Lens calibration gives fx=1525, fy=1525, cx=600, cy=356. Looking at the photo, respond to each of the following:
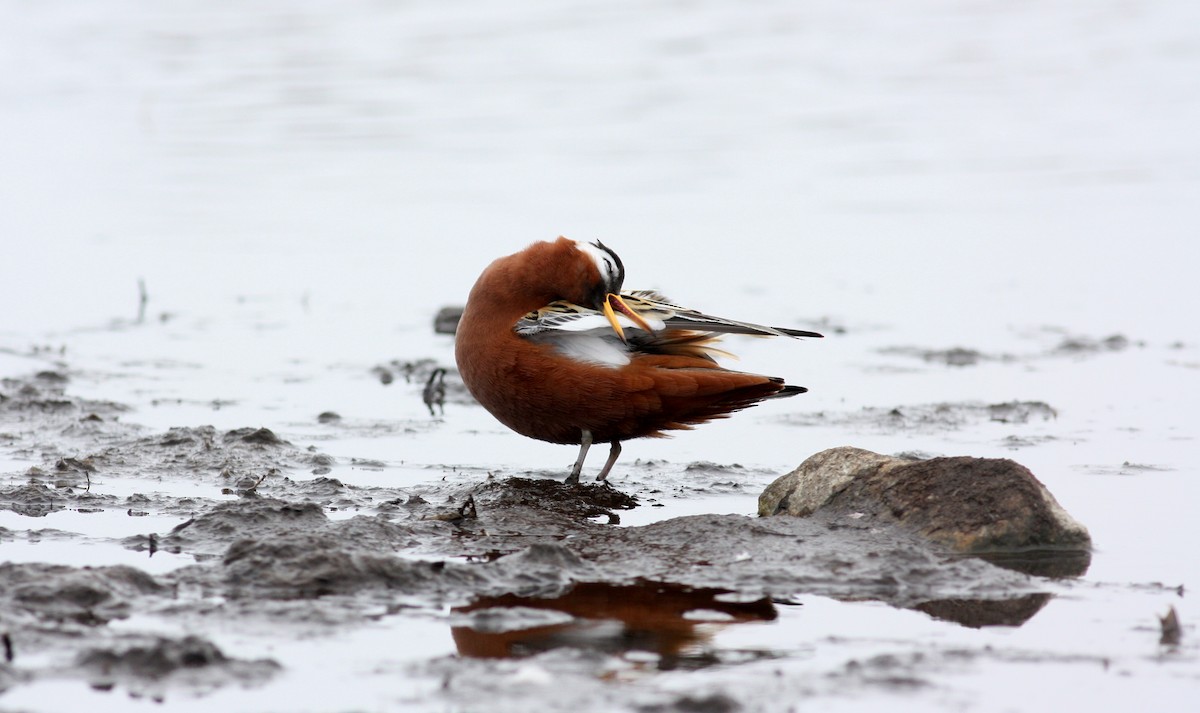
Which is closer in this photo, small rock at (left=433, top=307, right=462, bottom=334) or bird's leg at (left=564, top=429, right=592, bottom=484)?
bird's leg at (left=564, top=429, right=592, bottom=484)

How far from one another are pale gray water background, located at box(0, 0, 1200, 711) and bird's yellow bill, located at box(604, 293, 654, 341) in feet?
2.57

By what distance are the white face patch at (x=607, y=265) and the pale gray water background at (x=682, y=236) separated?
1.01 m

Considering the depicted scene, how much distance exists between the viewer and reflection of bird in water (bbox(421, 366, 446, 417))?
8.65 meters

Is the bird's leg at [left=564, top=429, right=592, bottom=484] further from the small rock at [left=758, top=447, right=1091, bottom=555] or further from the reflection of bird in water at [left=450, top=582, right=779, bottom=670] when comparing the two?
the reflection of bird in water at [left=450, top=582, right=779, bottom=670]

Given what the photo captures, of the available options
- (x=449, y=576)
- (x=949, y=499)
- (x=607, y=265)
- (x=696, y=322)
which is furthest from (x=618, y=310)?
(x=449, y=576)

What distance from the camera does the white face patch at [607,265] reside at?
684 centimetres

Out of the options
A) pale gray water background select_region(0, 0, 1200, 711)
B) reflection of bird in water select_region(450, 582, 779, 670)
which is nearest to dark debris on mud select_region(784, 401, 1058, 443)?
pale gray water background select_region(0, 0, 1200, 711)

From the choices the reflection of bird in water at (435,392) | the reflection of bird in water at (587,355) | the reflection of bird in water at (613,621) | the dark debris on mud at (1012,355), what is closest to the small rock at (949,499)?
the reflection of bird in water at (587,355)

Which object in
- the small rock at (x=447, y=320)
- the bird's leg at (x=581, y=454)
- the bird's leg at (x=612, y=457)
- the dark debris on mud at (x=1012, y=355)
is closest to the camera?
the bird's leg at (x=581, y=454)

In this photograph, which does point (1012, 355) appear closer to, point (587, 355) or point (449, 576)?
point (587, 355)

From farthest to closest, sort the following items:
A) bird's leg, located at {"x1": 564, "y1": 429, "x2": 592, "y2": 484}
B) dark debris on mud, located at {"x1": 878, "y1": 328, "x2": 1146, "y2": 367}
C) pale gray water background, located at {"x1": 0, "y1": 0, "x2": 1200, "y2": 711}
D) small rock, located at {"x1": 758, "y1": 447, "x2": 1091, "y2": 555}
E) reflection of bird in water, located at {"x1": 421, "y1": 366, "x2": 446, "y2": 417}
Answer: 1. dark debris on mud, located at {"x1": 878, "y1": 328, "x2": 1146, "y2": 367}
2. reflection of bird in water, located at {"x1": 421, "y1": 366, "x2": 446, "y2": 417}
3. bird's leg, located at {"x1": 564, "y1": 429, "x2": 592, "y2": 484}
4. small rock, located at {"x1": 758, "y1": 447, "x2": 1091, "y2": 555}
5. pale gray water background, located at {"x1": 0, "y1": 0, "x2": 1200, "y2": 711}

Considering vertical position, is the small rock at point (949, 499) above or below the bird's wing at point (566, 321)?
below

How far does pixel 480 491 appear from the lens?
21.3ft

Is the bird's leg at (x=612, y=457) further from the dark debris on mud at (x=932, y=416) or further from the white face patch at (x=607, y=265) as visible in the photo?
the dark debris on mud at (x=932, y=416)
